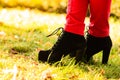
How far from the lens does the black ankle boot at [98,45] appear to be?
337 centimetres

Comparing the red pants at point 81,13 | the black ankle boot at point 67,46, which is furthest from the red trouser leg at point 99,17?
the black ankle boot at point 67,46

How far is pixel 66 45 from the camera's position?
314 centimetres

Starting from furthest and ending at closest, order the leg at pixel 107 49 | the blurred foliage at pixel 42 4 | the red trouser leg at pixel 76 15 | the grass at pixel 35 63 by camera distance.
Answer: the blurred foliage at pixel 42 4 < the leg at pixel 107 49 < the red trouser leg at pixel 76 15 < the grass at pixel 35 63

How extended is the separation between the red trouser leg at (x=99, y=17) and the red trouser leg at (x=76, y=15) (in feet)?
0.30

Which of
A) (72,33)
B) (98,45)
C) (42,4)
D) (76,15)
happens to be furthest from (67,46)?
(42,4)

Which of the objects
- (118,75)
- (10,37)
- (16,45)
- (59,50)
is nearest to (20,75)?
(59,50)

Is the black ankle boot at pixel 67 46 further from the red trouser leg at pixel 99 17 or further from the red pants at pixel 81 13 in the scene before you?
the red trouser leg at pixel 99 17

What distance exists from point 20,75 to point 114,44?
7.22 ft

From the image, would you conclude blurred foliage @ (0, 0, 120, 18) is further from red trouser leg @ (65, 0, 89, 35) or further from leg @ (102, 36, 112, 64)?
red trouser leg @ (65, 0, 89, 35)

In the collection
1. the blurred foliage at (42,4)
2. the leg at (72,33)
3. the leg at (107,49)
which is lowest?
the blurred foliage at (42,4)

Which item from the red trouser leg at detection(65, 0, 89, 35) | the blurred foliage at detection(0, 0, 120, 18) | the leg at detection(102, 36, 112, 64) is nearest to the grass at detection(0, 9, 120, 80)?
the leg at detection(102, 36, 112, 64)

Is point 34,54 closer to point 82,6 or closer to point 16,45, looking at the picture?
point 16,45

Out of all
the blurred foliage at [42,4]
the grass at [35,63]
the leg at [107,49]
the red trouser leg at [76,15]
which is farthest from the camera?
the blurred foliage at [42,4]

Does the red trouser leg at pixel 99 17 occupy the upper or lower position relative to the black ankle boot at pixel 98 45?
upper
